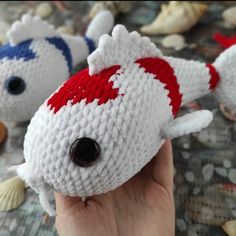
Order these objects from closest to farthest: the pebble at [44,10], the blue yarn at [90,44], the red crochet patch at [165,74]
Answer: the red crochet patch at [165,74] → the blue yarn at [90,44] → the pebble at [44,10]

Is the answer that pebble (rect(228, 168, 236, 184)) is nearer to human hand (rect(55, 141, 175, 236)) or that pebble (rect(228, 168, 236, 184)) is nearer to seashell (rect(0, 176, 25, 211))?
human hand (rect(55, 141, 175, 236))

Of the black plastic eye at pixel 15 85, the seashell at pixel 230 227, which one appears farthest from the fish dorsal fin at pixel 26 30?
the seashell at pixel 230 227

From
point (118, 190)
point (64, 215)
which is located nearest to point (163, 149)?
point (118, 190)

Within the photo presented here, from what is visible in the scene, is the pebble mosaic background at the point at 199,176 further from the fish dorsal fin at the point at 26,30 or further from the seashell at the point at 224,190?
the fish dorsal fin at the point at 26,30

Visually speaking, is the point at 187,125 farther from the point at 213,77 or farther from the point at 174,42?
the point at 174,42

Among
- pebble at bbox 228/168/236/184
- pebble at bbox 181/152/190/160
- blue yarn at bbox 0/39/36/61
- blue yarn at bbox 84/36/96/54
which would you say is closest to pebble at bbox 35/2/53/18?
blue yarn at bbox 84/36/96/54

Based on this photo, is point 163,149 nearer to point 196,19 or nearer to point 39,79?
point 39,79
